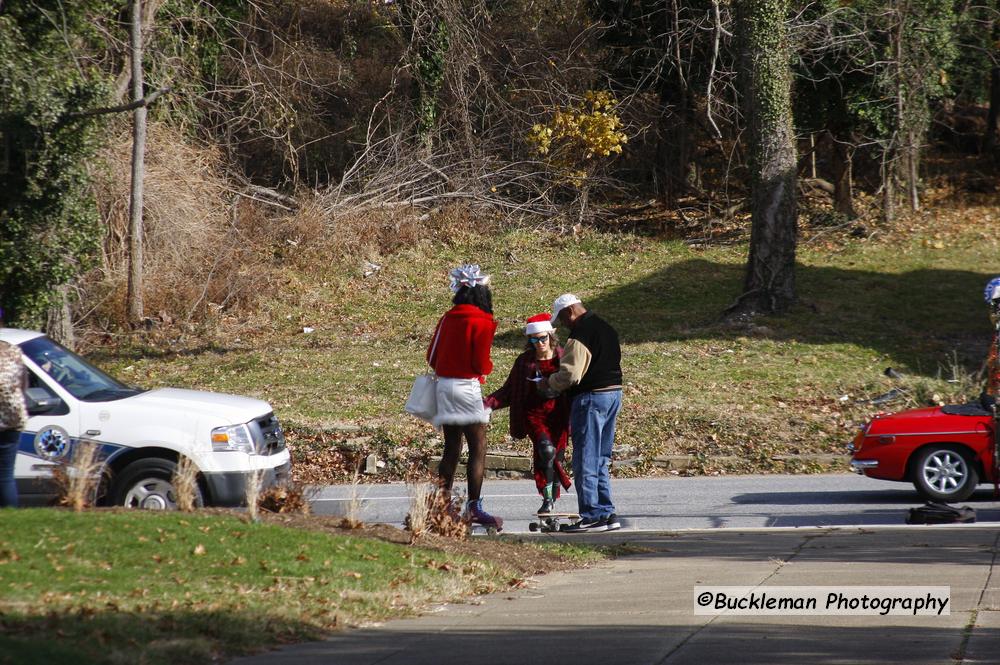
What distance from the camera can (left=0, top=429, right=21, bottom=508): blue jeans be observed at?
788 centimetres

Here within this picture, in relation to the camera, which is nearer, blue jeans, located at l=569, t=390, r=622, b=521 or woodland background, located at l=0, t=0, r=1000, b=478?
blue jeans, located at l=569, t=390, r=622, b=521

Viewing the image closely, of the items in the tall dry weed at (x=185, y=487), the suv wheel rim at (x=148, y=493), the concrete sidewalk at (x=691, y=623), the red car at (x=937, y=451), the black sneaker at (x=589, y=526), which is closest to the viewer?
the concrete sidewalk at (x=691, y=623)

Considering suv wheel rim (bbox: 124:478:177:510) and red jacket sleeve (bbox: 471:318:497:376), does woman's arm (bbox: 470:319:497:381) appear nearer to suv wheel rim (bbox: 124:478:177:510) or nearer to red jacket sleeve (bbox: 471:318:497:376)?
red jacket sleeve (bbox: 471:318:497:376)

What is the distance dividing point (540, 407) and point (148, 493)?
360 centimetres

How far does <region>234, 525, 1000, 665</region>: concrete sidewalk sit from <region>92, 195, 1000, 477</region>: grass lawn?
22.7ft

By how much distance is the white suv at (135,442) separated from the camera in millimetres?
8766

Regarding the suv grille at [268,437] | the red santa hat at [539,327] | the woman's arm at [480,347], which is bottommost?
the suv grille at [268,437]

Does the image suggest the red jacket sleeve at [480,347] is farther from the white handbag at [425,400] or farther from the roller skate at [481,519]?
the roller skate at [481,519]

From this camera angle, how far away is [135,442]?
28.9ft

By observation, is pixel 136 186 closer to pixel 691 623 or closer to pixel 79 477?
pixel 79 477

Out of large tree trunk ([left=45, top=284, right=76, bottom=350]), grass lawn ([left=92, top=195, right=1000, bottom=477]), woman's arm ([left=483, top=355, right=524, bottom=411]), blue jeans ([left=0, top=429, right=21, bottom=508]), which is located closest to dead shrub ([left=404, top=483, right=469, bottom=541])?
woman's arm ([left=483, top=355, right=524, bottom=411])

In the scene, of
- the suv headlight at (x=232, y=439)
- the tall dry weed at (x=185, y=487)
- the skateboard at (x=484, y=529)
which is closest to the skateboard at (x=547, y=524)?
the skateboard at (x=484, y=529)

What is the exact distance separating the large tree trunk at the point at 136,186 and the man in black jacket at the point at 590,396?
1484 cm

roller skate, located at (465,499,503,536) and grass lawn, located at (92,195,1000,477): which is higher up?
grass lawn, located at (92,195,1000,477)
